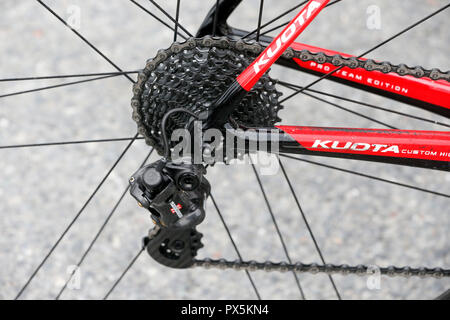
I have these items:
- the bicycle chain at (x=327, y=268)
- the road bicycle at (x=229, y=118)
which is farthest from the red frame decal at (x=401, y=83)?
the bicycle chain at (x=327, y=268)

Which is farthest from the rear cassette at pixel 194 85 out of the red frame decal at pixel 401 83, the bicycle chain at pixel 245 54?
the red frame decal at pixel 401 83

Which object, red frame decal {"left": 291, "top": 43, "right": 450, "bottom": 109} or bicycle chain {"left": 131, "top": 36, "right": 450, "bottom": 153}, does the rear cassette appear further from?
red frame decal {"left": 291, "top": 43, "right": 450, "bottom": 109}

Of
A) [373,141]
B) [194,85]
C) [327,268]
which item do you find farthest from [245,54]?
[327,268]

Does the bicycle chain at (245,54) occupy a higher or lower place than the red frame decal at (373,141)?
higher

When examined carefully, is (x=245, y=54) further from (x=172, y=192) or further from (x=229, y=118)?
(x=172, y=192)

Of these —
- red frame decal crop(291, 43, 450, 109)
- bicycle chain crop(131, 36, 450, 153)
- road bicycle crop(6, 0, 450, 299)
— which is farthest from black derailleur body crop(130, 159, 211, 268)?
red frame decal crop(291, 43, 450, 109)

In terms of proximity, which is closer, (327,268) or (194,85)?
(194,85)

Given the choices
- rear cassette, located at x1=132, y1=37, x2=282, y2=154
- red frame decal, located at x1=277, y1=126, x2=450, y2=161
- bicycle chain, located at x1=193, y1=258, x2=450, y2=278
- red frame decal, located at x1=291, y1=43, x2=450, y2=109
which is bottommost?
bicycle chain, located at x1=193, y1=258, x2=450, y2=278

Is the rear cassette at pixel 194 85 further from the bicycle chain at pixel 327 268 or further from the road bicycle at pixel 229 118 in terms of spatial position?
the bicycle chain at pixel 327 268

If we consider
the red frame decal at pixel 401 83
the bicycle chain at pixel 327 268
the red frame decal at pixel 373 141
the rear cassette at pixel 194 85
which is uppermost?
the red frame decal at pixel 401 83

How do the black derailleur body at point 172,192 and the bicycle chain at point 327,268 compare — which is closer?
the black derailleur body at point 172,192

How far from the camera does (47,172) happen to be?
1513mm
